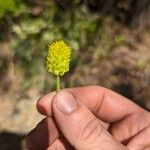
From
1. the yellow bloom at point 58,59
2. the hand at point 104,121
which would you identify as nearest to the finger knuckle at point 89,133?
the hand at point 104,121

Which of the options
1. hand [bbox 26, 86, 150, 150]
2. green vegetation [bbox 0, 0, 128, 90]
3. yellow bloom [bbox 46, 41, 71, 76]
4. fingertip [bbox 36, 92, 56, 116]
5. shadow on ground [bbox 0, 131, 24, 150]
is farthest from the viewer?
green vegetation [bbox 0, 0, 128, 90]

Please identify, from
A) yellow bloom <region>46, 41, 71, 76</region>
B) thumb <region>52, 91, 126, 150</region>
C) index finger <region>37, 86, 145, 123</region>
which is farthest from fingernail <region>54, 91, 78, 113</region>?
index finger <region>37, 86, 145, 123</region>

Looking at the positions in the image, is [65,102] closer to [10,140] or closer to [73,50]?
[10,140]

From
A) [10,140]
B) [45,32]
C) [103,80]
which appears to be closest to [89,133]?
[10,140]

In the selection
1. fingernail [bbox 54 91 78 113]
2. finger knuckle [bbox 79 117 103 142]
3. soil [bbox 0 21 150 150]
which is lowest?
soil [bbox 0 21 150 150]

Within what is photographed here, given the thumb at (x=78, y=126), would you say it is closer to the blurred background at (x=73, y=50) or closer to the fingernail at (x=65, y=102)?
the fingernail at (x=65, y=102)

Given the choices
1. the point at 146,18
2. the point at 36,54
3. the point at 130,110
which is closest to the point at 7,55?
the point at 36,54

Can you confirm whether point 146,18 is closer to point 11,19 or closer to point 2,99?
point 11,19

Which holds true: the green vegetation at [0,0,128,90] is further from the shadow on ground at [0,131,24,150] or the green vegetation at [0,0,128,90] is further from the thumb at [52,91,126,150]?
the thumb at [52,91,126,150]
